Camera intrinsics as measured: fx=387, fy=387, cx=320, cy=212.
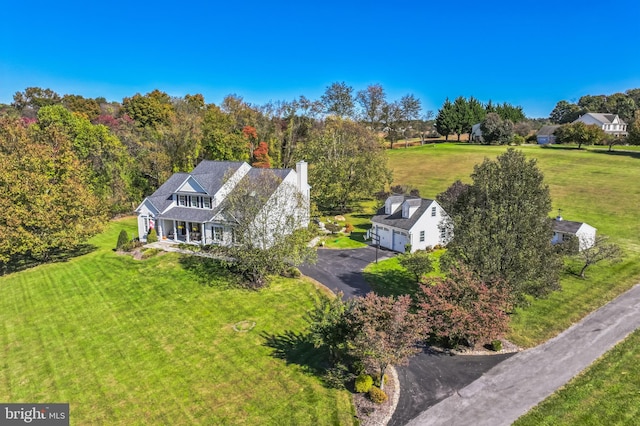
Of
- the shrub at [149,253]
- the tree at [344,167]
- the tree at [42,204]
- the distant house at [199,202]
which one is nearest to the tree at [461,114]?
the tree at [344,167]

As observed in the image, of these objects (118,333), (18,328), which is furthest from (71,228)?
(118,333)

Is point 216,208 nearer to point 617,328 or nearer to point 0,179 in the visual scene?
→ point 0,179

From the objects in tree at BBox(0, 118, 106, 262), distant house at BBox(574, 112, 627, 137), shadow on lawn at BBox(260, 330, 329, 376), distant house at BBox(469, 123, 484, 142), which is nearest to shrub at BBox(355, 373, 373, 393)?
shadow on lawn at BBox(260, 330, 329, 376)

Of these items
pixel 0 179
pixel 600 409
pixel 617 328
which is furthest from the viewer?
pixel 0 179

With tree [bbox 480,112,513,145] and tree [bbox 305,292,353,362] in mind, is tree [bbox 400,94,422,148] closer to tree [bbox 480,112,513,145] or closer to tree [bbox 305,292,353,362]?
tree [bbox 480,112,513,145]

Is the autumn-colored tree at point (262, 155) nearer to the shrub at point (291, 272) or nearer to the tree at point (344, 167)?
the tree at point (344, 167)
